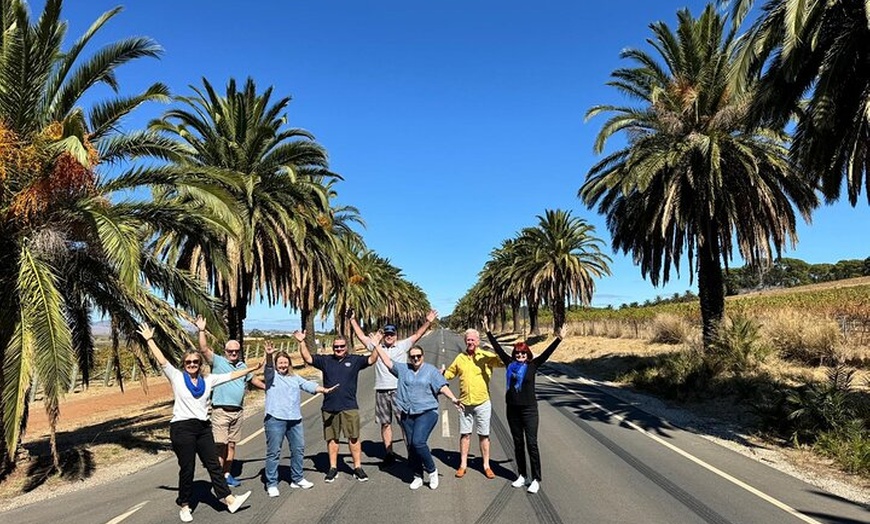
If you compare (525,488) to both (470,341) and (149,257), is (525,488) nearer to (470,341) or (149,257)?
(470,341)

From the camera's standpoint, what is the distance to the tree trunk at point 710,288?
18.8m

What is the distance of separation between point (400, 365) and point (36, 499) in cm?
530

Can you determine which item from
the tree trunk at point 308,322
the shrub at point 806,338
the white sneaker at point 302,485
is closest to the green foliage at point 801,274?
the shrub at point 806,338

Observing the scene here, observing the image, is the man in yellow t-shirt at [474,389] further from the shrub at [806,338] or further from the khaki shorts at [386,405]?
the shrub at [806,338]

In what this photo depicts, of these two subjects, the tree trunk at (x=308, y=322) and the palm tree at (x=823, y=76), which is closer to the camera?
the palm tree at (x=823, y=76)

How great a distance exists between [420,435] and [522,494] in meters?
1.42

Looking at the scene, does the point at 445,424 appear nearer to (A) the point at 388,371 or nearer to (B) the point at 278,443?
(A) the point at 388,371

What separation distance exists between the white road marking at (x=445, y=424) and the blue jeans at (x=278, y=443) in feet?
12.6

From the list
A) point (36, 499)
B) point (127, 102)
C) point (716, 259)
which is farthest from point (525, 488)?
point (716, 259)

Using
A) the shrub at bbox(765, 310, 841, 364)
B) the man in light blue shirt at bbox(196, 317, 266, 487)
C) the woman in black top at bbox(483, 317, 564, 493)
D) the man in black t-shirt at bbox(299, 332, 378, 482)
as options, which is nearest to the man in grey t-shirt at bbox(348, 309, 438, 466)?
the man in black t-shirt at bbox(299, 332, 378, 482)

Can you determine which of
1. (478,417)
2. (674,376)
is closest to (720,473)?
(478,417)

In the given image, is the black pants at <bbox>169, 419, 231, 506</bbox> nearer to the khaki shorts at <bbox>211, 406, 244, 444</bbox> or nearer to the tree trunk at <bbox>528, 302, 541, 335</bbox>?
the khaki shorts at <bbox>211, 406, 244, 444</bbox>

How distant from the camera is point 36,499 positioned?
7.58 m

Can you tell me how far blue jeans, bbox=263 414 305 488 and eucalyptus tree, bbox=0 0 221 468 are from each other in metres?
2.96
